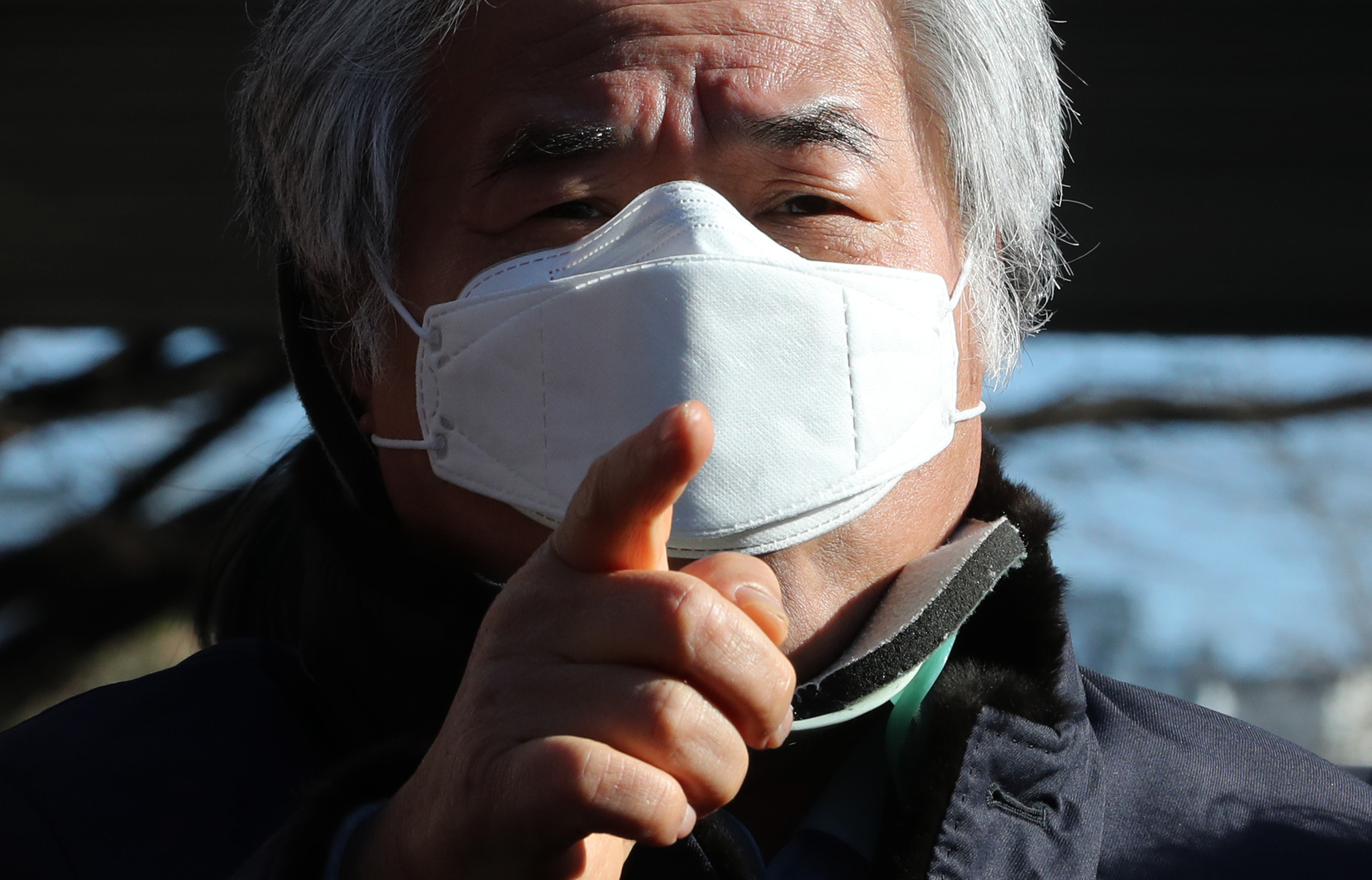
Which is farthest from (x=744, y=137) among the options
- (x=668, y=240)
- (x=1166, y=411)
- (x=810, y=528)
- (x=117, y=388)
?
(x=117, y=388)

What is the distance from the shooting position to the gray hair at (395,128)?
5.03ft

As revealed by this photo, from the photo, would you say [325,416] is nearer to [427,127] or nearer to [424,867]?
[427,127]

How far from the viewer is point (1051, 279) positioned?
1.91 m

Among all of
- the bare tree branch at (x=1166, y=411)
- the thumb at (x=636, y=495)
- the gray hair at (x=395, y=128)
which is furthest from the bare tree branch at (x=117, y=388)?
the thumb at (x=636, y=495)

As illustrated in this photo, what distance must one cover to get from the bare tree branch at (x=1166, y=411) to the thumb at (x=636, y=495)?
270cm

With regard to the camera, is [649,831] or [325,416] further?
[325,416]

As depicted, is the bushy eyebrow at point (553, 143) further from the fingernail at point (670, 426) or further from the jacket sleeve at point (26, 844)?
the jacket sleeve at point (26, 844)

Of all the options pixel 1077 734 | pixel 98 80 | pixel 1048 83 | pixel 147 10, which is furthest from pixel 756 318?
pixel 98 80

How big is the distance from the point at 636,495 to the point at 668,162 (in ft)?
2.31

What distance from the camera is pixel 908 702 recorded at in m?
1.48

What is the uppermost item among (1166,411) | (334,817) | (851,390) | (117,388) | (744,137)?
(744,137)

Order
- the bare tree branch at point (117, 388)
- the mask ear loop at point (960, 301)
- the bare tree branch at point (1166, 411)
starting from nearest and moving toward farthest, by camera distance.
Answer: the mask ear loop at point (960, 301)
the bare tree branch at point (1166, 411)
the bare tree branch at point (117, 388)

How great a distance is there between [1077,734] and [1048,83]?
0.93 metres

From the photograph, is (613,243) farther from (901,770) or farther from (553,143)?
(901,770)
